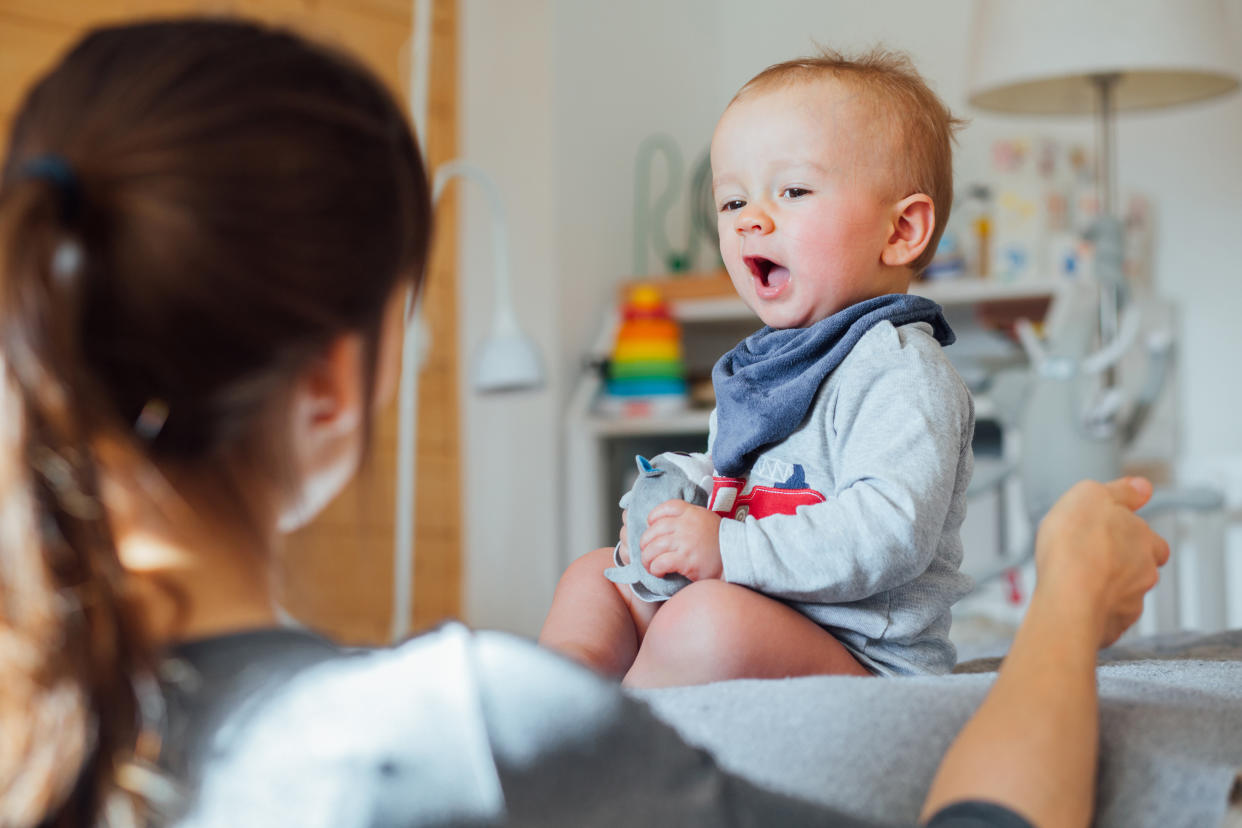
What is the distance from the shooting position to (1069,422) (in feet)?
7.02

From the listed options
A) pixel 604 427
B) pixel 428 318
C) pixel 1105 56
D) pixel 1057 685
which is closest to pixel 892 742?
pixel 1057 685

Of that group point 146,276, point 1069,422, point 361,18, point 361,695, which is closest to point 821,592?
point 361,695

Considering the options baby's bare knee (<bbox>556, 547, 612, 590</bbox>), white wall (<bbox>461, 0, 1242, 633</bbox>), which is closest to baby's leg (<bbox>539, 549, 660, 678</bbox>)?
baby's bare knee (<bbox>556, 547, 612, 590</bbox>)

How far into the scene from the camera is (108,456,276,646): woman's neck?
0.50m

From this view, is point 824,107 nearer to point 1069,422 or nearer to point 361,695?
point 361,695

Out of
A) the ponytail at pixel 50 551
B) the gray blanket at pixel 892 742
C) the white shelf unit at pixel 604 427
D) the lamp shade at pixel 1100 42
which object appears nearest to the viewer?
the ponytail at pixel 50 551

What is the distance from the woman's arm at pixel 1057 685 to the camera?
21.1 inches

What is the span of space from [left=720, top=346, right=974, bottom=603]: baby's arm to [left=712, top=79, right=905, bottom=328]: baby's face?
0.11 meters

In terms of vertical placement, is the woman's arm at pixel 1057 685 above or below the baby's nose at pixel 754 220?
below

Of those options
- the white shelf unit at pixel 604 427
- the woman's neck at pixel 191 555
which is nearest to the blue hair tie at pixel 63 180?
the woman's neck at pixel 191 555

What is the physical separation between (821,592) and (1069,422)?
4.80 ft

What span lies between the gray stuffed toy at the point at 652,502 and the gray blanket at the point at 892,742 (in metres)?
0.25

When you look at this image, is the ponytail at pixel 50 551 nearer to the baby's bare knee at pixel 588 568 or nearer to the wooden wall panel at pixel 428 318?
the baby's bare knee at pixel 588 568

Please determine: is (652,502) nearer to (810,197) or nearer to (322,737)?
(810,197)
